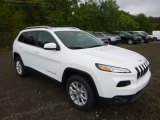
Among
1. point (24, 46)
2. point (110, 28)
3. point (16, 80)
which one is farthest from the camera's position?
point (110, 28)

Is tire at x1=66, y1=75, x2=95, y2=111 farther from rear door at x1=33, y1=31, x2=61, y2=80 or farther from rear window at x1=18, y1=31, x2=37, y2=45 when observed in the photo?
rear window at x1=18, y1=31, x2=37, y2=45

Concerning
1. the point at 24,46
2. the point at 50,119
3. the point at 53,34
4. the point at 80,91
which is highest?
the point at 53,34

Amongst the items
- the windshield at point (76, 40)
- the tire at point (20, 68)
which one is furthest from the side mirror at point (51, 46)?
the tire at point (20, 68)

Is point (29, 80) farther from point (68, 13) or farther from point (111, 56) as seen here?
point (68, 13)

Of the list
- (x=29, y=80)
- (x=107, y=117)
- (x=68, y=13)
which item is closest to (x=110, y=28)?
(x=68, y=13)

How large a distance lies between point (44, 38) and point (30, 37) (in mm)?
937

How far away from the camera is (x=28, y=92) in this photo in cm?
600

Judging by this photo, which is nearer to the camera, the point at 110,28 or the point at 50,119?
the point at 50,119

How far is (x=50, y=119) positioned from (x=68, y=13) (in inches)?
903

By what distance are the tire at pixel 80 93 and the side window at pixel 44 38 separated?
1.25m

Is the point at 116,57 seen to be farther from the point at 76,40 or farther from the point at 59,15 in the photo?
the point at 59,15

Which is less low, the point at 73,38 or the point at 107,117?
the point at 73,38

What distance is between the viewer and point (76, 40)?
5.54 metres

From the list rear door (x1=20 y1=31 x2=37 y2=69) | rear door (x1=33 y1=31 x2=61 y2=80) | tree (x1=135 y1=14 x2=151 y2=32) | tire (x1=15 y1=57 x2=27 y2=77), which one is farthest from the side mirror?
tree (x1=135 y1=14 x2=151 y2=32)
